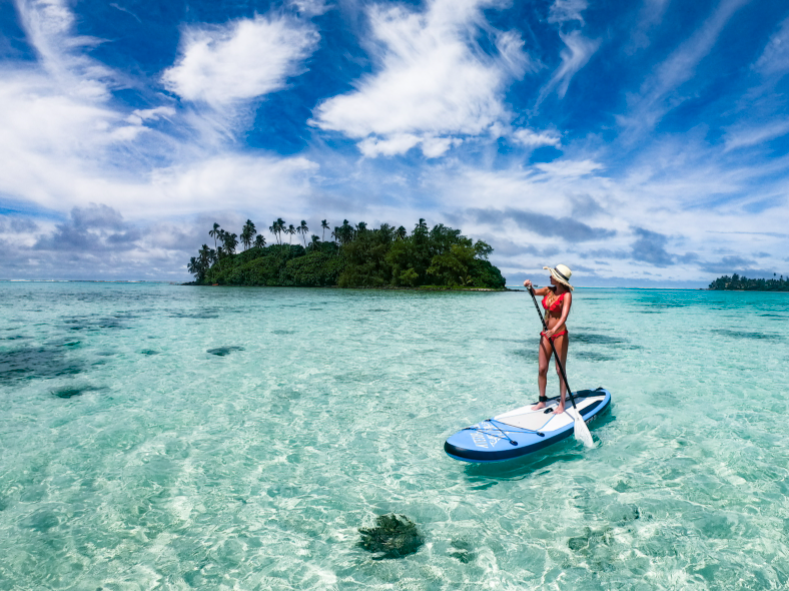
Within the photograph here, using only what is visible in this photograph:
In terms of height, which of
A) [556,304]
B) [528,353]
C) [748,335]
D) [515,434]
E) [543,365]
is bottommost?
[528,353]

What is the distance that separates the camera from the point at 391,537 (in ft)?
17.5

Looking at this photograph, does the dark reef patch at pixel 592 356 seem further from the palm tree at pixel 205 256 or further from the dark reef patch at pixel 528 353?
the palm tree at pixel 205 256

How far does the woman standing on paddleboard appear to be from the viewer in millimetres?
7785

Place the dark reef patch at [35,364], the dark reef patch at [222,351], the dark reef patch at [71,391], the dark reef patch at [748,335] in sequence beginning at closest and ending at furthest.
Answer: the dark reef patch at [71,391], the dark reef patch at [35,364], the dark reef patch at [222,351], the dark reef patch at [748,335]

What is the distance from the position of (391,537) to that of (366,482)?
4.91ft

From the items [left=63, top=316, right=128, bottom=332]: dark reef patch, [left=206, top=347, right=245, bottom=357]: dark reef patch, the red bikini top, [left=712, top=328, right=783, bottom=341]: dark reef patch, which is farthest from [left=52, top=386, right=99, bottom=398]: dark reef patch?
[left=712, top=328, right=783, bottom=341]: dark reef patch

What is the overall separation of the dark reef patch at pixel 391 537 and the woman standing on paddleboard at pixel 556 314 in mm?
4179

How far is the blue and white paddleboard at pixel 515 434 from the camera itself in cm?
677

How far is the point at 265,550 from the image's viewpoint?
507 cm

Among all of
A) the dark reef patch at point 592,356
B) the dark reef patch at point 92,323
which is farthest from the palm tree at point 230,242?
the dark reef patch at point 592,356

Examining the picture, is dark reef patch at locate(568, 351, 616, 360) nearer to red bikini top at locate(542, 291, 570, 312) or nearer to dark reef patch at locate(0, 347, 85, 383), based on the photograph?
red bikini top at locate(542, 291, 570, 312)

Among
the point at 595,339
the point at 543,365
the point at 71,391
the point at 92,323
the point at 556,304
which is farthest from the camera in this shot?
the point at 92,323

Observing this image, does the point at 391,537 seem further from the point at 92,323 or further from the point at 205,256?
the point at 205,256

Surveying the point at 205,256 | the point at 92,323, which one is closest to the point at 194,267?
the point at 205,256
